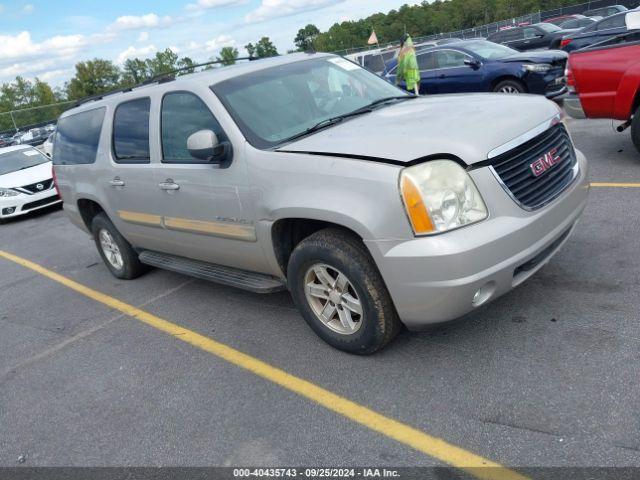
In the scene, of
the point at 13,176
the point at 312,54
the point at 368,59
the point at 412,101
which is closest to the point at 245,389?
the point at 412,101

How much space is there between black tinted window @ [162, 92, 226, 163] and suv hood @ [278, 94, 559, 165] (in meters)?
0.80

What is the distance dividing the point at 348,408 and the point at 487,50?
10501 millimetres

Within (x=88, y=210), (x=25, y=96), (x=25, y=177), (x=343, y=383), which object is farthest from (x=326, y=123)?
(x=25, y=96)

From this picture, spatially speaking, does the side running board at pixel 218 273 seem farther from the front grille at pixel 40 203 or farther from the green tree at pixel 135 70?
the green tree at pixel 135 70

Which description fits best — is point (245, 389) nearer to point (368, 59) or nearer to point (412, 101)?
point (412, 101)

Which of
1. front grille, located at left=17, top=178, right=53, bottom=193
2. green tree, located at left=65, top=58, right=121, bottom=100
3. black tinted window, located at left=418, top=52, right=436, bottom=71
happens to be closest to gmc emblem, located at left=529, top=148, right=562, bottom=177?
black tinted window, located at left=418, top=52, right=436, bottom=71

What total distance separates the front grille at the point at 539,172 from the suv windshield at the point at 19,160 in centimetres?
1169

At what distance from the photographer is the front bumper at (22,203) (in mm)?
10961

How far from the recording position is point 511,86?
1078 centimetres

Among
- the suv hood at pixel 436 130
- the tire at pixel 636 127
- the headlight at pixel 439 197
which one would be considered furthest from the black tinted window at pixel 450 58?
the headlight at pixel 439 197

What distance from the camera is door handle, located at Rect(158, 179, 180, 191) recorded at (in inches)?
168

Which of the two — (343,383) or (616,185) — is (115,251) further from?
(616,185)

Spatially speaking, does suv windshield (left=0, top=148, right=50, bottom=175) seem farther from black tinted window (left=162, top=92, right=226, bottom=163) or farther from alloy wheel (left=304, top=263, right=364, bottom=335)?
alloy wheel (left=304, top=263, right=364, bottom=335)

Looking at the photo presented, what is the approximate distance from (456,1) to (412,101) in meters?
83.8
